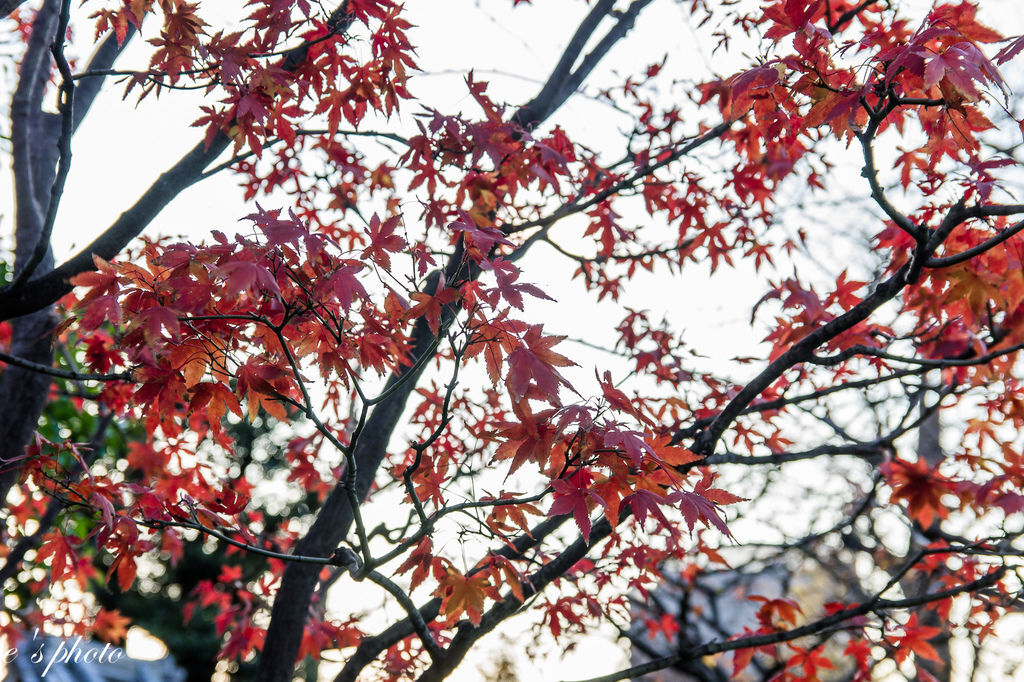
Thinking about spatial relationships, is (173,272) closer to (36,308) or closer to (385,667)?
(36,308)

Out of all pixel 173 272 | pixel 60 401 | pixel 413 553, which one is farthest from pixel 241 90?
pixel 60 401

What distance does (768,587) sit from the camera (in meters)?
19.3

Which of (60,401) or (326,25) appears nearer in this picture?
(326,25)

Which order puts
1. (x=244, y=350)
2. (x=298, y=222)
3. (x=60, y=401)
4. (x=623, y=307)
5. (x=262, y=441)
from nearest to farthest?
(x=298, y=222), (x=244, y=350), (x=623, y=307), (x=60, y=401), (x=262, y=441)

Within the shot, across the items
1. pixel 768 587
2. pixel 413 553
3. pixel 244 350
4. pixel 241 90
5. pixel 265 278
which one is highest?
pixel 768 587

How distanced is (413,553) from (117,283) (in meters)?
1.20

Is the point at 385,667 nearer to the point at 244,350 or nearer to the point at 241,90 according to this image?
the point at 244,350

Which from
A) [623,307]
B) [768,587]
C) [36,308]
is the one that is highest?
[768,587]

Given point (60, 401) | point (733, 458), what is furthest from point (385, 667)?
point (60, 401)

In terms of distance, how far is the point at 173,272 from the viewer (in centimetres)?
208

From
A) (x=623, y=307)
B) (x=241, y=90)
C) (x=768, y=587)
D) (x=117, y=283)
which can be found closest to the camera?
(x=117, y=283)

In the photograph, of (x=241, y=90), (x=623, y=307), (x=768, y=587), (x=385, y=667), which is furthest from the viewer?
(x=768, y=587)

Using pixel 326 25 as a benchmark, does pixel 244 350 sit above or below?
below

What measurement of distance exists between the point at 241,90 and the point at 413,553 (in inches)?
69.1
